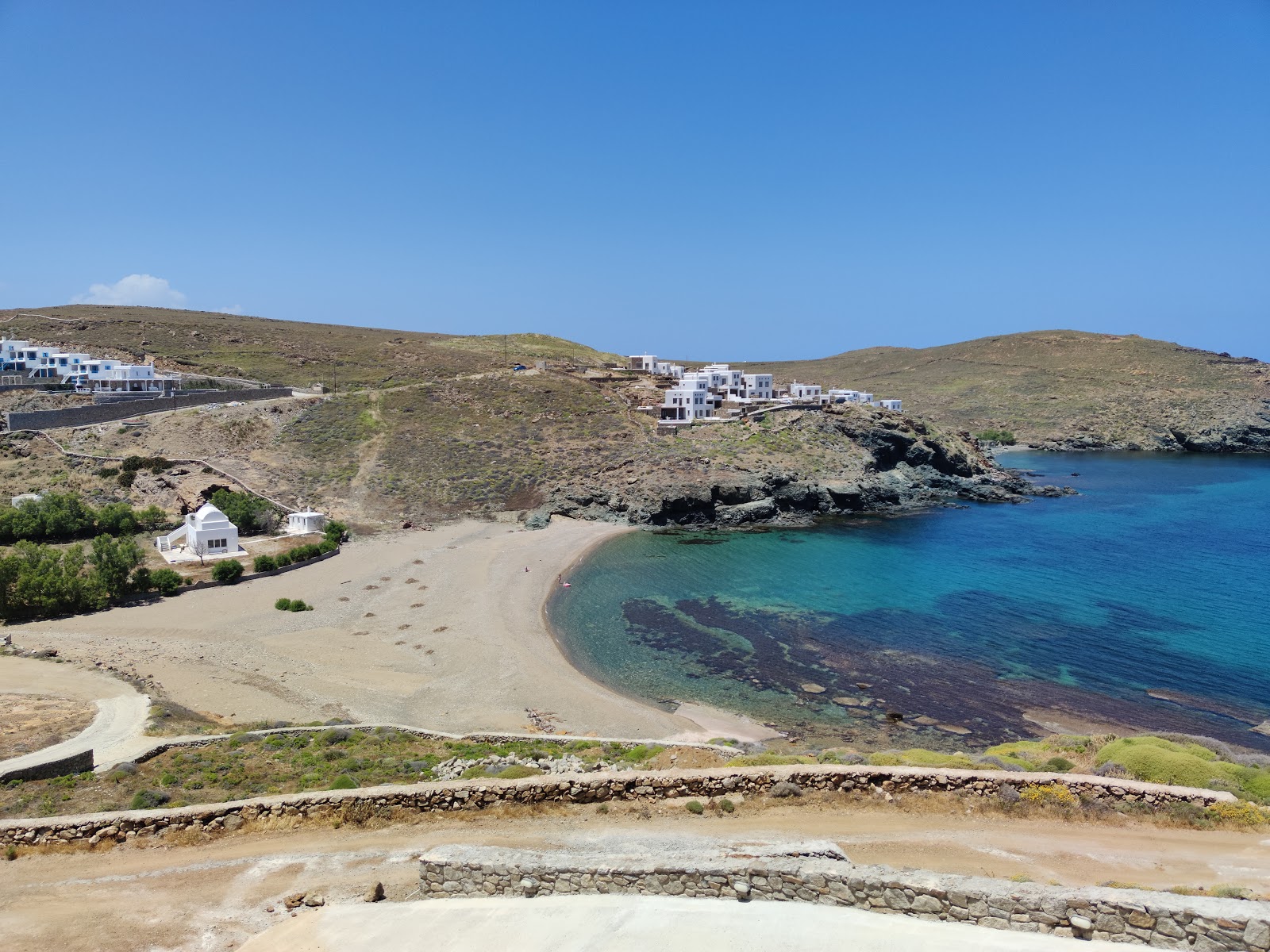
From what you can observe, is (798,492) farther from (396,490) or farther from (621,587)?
(396,490)

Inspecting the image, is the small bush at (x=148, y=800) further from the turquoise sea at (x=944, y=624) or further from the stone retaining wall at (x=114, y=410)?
the stone retaining wall at (x=114, y=410)

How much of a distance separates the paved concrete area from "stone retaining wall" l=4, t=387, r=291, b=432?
199 feet

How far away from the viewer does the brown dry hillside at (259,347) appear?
81.4 meters

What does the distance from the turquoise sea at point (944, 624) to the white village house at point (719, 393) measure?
67.0ft

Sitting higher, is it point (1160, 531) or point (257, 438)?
point (257, 438)

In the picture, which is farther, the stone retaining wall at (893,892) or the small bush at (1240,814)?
the small bush at (1240,814)

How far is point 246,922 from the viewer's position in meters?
9.59

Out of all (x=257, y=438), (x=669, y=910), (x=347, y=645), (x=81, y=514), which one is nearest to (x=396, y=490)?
(x=257, y=438)

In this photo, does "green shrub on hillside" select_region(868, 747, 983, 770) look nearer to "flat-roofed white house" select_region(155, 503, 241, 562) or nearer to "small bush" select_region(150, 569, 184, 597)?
"small bush" select_region(150, 569, 184, 597)

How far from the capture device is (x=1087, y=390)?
126m

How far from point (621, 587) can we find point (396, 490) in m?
22.7

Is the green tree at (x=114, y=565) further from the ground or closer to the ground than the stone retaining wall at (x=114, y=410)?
closer to the ground

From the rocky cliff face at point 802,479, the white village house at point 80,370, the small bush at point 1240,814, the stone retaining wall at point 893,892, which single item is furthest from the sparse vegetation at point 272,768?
the white village house at point 80,370

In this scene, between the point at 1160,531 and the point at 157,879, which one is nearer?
the point at 157,879
